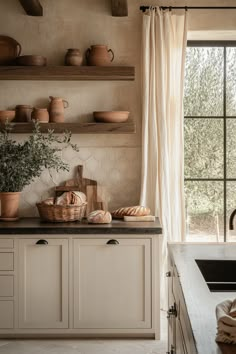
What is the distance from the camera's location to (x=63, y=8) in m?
4.72

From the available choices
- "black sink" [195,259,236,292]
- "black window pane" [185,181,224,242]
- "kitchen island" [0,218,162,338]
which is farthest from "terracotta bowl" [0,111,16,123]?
"black sink" [195,259,236,292]

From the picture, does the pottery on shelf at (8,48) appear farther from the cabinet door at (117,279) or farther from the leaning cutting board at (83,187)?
the cabinet door at (117,279)

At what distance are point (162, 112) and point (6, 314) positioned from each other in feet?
6.50

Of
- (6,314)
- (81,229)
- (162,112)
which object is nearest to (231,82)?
(162,112)

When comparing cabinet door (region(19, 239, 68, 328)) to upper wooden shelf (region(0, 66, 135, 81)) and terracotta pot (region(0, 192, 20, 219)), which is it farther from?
upper wooden shelf (region(0, 66, 135, 81))

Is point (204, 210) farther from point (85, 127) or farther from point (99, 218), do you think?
point (85, 127)

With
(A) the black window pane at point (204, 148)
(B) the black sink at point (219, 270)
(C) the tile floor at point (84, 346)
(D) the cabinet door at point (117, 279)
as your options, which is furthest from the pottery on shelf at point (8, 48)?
(B) the black sink at point (219, 270)

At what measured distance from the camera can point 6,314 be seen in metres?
4.04

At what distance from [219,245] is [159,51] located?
2155 millimetres

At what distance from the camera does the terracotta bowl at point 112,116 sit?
4.50 m

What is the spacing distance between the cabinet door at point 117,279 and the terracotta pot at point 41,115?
1102mm

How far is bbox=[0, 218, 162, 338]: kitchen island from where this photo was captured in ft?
13.2

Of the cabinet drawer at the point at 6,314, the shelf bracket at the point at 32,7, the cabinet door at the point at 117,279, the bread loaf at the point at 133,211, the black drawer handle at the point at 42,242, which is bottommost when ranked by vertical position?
the cabinet drawer at the point at 6,314

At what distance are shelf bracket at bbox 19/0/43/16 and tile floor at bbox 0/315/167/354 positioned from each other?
8.28ft
